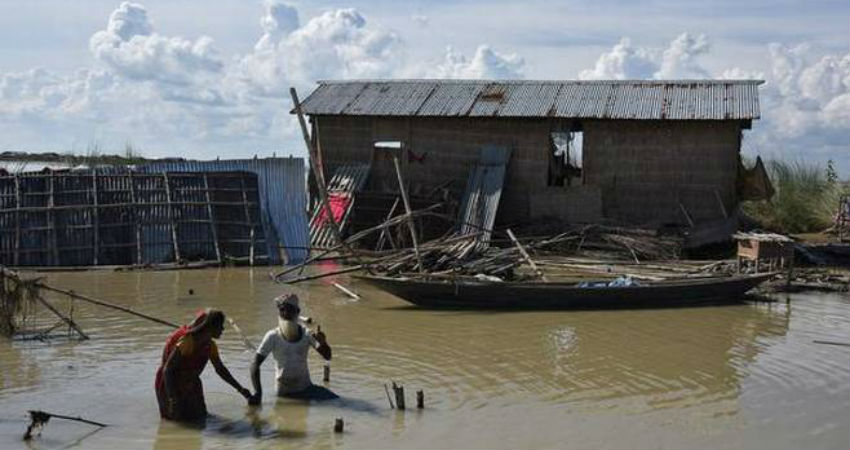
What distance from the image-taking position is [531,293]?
1291 cm

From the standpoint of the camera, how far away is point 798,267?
17000 millimetres

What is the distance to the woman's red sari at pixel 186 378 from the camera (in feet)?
23.2

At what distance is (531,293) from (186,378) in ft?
21.6

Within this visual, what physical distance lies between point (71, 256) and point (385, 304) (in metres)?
6.80

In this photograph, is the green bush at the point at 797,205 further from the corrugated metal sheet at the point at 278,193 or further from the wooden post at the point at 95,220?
the wooden post at the point at 95,220

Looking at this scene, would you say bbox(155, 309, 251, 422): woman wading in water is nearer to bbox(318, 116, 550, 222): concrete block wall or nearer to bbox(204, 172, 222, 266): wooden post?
bbox(204, 172, 222, 266): wooden post

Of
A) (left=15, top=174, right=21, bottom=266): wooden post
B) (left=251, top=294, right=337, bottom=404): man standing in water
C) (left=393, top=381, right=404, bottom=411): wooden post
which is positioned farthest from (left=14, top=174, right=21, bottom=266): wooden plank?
(left=393, top=381, right=404, bottom=411): wooden post

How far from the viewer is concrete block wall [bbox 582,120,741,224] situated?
18.6 meters

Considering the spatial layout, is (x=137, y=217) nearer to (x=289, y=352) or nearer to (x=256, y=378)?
(x=289, y=352)

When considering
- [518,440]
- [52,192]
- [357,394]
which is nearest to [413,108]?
[52,192]

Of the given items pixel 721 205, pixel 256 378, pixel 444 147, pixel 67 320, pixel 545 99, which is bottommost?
pixel 256 378

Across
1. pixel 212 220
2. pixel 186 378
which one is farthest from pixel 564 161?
pixel 186 378

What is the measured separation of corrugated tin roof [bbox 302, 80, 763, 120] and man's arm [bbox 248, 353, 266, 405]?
41.0 feet

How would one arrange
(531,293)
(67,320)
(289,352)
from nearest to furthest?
1. (289,352)
2. (67,320)
3. (531,293)
